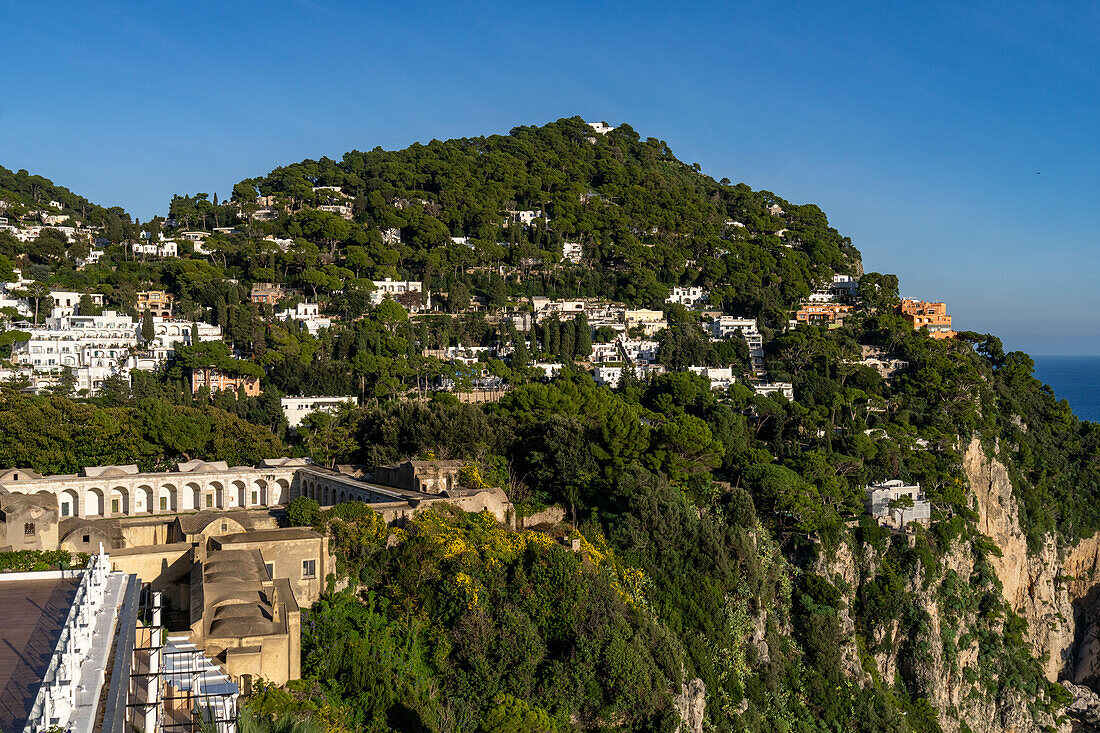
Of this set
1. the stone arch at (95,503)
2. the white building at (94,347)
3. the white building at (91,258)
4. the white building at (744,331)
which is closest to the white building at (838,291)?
the white building at (744,331)

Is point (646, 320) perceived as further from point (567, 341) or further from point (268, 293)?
point (268, 293)

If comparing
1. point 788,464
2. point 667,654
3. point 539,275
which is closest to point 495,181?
point 539,275

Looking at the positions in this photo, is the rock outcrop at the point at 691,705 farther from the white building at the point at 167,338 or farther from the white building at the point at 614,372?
the white building at the point at 167,338

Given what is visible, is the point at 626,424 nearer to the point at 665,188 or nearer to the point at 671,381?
the point at 671,381

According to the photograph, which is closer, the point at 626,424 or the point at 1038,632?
the point at 626,424

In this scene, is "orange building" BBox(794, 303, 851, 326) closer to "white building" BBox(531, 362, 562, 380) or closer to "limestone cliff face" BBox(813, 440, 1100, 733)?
"white building" BBox(531, 362, 562, 380)
